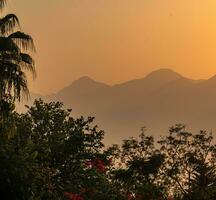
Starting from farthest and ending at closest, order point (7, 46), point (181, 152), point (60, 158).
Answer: point (181, 152)
point (60, 158)
point (7, 46)

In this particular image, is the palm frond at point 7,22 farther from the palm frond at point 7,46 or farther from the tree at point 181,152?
the tree at point 181,152

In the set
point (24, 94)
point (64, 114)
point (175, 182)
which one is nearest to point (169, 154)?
point (175, 182)

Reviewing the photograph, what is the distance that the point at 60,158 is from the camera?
3372cm

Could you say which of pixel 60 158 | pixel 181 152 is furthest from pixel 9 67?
pixel 181 152

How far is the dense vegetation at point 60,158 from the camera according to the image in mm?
21000

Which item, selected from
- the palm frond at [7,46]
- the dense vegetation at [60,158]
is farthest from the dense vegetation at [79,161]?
the palm frond at [7,46]

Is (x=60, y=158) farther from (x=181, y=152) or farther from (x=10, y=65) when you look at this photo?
(x=181, y=152)

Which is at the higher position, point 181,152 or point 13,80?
point 181,152

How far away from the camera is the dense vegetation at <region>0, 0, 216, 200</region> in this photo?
21000 millimetres

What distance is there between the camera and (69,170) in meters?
34.0

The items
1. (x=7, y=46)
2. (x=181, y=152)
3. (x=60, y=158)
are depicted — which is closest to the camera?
(x=7, y=46)

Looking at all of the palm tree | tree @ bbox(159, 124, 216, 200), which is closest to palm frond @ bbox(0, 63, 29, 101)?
the palm tree

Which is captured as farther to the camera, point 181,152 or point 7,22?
point 181,152

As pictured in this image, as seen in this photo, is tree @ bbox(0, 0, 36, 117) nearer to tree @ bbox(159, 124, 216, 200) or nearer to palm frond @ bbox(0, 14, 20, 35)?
palm frond @ bbox(0, 14, 20, 35)
